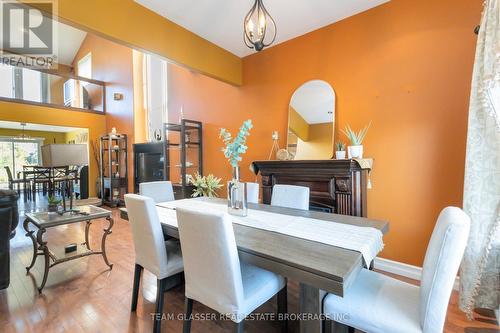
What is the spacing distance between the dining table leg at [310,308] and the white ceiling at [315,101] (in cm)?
227

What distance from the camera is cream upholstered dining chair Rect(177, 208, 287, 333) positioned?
1187mm

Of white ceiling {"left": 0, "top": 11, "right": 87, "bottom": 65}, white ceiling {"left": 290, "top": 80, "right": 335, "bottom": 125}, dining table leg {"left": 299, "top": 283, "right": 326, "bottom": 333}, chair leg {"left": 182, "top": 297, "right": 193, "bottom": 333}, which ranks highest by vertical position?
white ceiling {"left": 0, "top": 11, "right": 87, "bottom": 65}

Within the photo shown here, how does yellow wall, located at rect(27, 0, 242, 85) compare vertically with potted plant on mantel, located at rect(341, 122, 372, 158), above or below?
above

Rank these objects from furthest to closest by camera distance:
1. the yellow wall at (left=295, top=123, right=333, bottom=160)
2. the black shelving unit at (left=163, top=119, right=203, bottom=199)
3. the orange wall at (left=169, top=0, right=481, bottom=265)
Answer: the black shelving unit at (left=163, top=119, right=203, bottom=199), the yellow wall at (left=295, top=123, right=333, bottom=160), the orange wall at (left=169, top=0, right=481, bottom=265)

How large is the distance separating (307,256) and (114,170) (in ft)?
21.4

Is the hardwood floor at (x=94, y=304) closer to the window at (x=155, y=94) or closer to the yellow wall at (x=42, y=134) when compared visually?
the window at (x=155, y=94)

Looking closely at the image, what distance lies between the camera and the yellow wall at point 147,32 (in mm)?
2072

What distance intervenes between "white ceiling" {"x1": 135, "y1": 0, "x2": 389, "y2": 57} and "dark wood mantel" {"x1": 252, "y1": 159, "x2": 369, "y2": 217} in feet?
5.65

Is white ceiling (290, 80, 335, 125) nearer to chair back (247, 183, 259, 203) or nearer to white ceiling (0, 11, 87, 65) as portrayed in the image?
chair back (247, 183, 259, 203)

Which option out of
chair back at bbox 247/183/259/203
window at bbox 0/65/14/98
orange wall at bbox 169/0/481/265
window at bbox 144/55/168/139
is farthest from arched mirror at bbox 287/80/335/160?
window at bbox 0/65/14/98

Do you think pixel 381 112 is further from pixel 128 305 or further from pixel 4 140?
pixel 4 140

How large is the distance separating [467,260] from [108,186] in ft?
22.9

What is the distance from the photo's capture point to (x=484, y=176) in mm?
1730

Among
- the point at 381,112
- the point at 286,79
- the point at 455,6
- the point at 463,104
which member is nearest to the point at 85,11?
the point at 286,79
